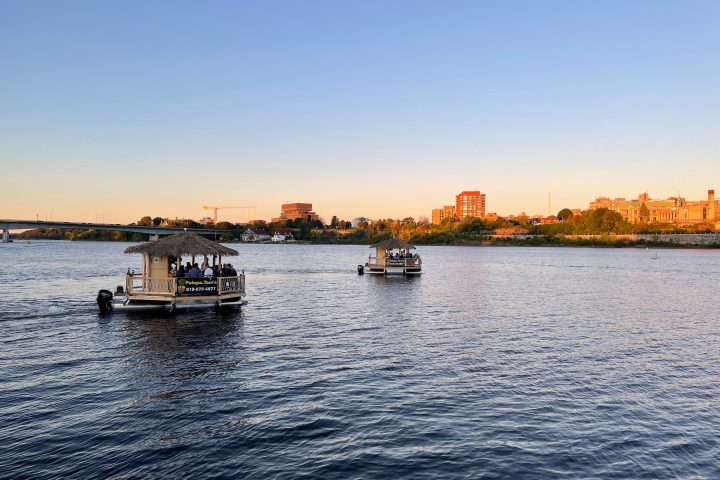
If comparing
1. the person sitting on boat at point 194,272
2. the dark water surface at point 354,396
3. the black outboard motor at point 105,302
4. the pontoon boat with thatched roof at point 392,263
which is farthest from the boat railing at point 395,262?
the black outboard motor at point 105,302

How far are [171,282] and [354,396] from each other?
68.1 feet

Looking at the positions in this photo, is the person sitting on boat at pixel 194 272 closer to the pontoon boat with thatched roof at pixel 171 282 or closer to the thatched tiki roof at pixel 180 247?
the pontoon boat with thatched roof at pixel 171 282

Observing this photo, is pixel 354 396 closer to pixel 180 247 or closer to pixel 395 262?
pixel 180 247

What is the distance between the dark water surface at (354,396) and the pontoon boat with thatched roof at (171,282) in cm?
158

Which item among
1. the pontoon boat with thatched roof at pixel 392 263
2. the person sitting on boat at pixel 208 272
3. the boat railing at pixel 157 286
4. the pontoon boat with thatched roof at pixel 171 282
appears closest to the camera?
the pontoon boat with thatched roof at pixel 171 282

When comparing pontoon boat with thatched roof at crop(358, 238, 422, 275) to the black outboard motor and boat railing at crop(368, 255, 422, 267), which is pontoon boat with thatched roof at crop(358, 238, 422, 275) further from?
the black outboard motor

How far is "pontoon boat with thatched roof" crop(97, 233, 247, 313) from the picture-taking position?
33500 mm

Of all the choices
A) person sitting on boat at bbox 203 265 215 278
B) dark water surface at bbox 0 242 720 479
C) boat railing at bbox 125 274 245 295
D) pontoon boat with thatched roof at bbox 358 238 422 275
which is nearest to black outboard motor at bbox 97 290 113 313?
boat railing at bbox 125 274 245 295

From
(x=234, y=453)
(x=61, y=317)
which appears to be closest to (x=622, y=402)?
(x=234, y=453)

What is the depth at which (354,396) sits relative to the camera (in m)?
17.0

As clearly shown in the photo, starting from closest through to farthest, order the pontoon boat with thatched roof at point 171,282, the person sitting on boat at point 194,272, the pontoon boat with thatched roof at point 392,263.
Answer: the pontoon boat with thatched roof at point 171,282
the person sitting on boat at point 194,272
the pontoon boat with thatched roof at point 392,263

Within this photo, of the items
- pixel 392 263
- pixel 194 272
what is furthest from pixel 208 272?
pixel 392 263

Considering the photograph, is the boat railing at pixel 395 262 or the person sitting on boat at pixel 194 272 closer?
the person sitting on boat at pixel 194 272

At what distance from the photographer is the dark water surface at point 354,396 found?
12.3m
